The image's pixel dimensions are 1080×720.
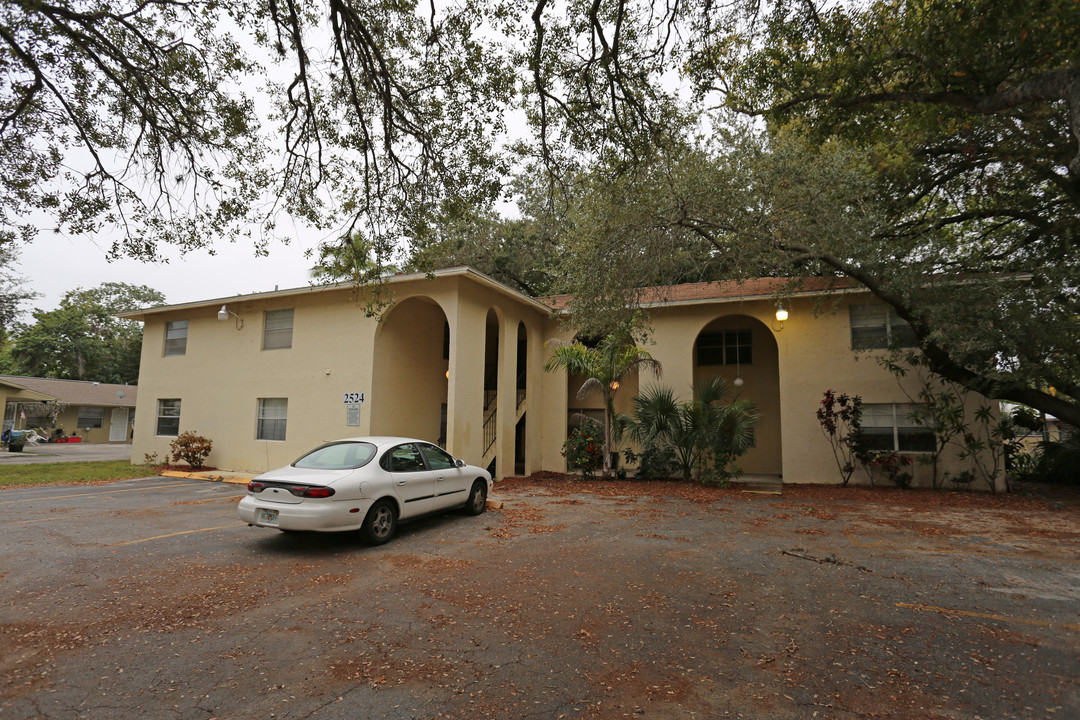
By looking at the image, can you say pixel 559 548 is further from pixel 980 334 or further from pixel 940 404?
pixel 940 404

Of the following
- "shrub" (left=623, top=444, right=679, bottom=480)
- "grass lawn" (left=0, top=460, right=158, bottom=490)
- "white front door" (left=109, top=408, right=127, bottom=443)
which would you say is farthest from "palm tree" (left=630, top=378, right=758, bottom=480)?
"white front door" (left=109, top=408, right=127, bottom=443)

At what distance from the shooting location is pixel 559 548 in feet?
22.9

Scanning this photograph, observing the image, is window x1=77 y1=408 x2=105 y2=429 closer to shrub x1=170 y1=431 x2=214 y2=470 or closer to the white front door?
the white front door

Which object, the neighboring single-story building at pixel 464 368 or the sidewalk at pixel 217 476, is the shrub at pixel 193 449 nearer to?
the neighboring single-story building at pixel 464 368

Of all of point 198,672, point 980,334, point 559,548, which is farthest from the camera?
point 980,334

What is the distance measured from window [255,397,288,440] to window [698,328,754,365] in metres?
12.5

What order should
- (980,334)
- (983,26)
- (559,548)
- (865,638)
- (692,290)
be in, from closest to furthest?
(865,638), (983,26), (559,548), (980,334), (692,290)

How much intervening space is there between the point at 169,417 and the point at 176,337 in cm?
254

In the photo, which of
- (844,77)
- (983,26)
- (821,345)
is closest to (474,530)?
(844,77)

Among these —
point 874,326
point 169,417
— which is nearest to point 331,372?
point 169,417

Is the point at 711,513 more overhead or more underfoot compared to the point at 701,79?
more underfoot

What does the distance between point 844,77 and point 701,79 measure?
205 cm

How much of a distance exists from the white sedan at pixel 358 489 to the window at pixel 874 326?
10831 mm

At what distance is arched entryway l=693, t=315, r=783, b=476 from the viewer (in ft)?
52.7
